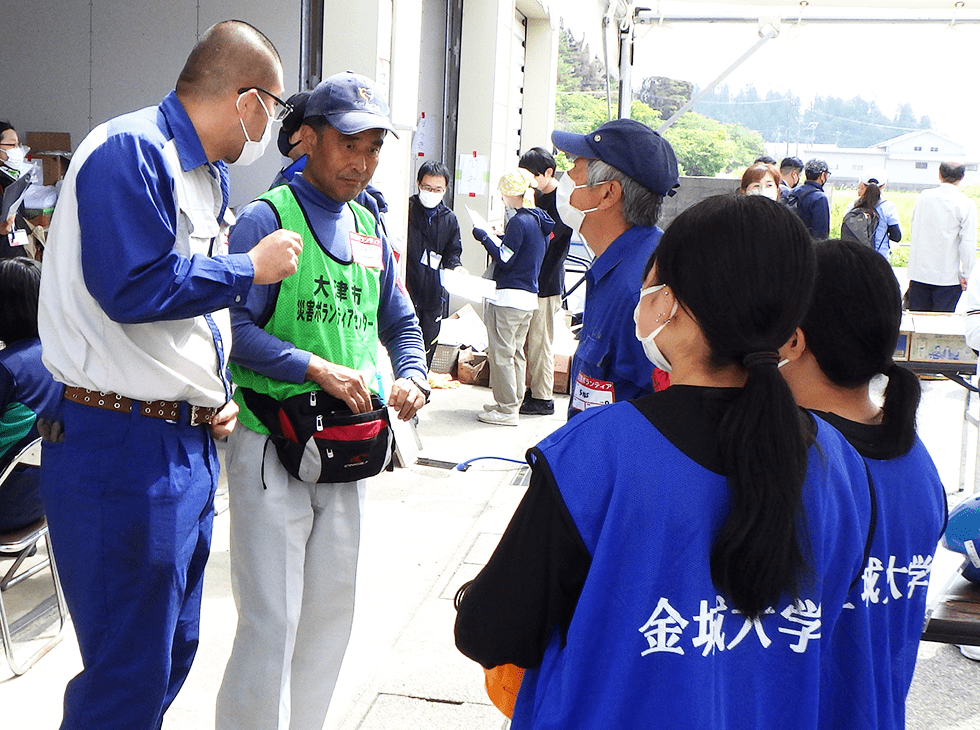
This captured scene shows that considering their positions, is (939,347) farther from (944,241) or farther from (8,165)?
(8,165)

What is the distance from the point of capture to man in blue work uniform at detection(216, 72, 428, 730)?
7.48 feet

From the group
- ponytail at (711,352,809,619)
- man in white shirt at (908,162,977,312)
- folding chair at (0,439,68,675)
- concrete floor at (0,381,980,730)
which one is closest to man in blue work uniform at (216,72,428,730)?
concrete floor at (0,381,980,730)

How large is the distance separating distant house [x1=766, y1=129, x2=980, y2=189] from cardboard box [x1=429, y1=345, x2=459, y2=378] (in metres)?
11.1

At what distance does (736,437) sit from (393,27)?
5.95m

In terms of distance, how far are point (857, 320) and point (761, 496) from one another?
570mm

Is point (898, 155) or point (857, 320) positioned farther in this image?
point (898, 155)

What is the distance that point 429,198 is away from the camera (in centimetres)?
704

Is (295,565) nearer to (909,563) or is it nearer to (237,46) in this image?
A: (237,46)

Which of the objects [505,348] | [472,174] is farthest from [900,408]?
[472,174]

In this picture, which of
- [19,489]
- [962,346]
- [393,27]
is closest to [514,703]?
[19,489]

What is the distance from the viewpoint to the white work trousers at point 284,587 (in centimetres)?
228

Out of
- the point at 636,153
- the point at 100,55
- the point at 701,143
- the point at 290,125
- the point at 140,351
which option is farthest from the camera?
the point at 701,143

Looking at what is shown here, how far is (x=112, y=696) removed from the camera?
6.47 feet

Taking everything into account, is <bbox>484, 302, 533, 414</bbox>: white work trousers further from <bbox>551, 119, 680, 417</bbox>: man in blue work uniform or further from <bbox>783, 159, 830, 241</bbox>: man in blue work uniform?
<bbox>551, 119, 680, 417</bbox>: man in blue work uniform
